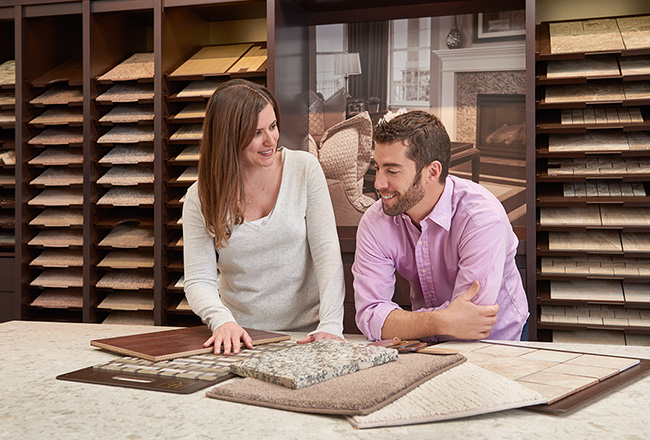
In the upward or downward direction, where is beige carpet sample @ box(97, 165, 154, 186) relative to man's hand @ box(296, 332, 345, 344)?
upward

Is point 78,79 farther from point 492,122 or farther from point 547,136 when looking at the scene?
point 547,136

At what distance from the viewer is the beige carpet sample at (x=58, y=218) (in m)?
3.08

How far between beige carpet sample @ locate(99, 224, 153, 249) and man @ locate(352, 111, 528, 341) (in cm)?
166

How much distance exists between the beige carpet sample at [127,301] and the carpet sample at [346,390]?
2.16m

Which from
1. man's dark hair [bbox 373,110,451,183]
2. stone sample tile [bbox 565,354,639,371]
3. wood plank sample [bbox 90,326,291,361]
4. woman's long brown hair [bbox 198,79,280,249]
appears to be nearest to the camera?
stone sample tile [bbox 565,354,639,371]

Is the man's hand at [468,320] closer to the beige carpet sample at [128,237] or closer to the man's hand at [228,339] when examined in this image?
the man's hand at [228,339]

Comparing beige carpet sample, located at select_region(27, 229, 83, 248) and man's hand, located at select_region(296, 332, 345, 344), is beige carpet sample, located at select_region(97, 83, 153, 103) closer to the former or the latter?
beige carpet sample, located at select_region(27, 229, 83, 248)

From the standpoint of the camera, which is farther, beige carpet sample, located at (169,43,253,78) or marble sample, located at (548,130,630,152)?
beige carpet sample, located at (169,43,253,78)

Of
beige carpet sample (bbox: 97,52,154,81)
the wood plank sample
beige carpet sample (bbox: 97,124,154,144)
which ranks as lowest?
the wood plank sample

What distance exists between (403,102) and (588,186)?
3.04 feet

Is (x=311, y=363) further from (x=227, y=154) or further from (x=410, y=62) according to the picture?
(x=410, y=62)

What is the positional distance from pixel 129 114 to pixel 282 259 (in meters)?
1.75

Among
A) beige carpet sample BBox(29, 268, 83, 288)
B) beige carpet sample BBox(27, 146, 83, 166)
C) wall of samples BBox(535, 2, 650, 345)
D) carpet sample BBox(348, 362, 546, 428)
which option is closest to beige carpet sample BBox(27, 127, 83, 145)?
beige carpet sample BBox(27, 146, 83, 166)

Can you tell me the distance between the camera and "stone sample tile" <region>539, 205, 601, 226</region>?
254cm
